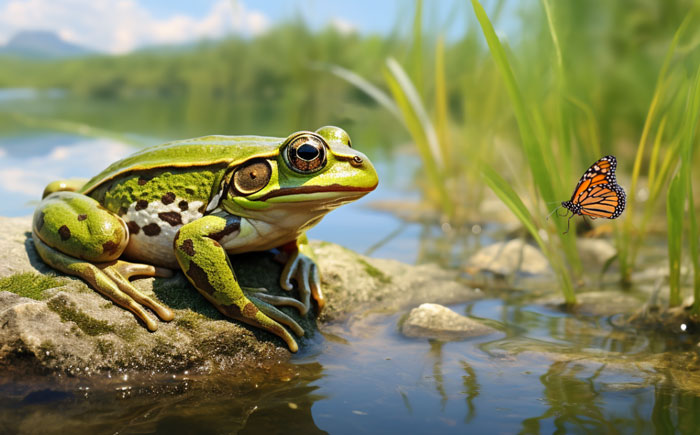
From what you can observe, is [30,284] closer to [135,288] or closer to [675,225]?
[135,288]

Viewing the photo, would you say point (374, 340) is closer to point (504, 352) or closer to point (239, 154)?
point (504, 352)

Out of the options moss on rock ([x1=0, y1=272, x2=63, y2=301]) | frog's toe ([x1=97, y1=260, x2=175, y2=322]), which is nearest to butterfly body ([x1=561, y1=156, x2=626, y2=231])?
frog's toe ([x1=97, y1=260, x2=175, y2=322])

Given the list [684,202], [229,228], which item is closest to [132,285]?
[229,228]

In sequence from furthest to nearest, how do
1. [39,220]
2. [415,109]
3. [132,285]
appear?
[415,109] < [39,220] < [132,285]

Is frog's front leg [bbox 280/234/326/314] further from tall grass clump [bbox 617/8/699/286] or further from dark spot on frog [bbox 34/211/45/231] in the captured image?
tall grass clump [bbox 617/8/699/286]

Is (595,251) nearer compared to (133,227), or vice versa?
(133,227)

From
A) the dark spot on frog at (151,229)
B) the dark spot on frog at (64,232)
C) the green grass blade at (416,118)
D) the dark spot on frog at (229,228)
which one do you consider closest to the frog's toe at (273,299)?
the dark spot on frog at (229,228)

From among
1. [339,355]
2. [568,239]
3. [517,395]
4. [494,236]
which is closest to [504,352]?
[517,395]
